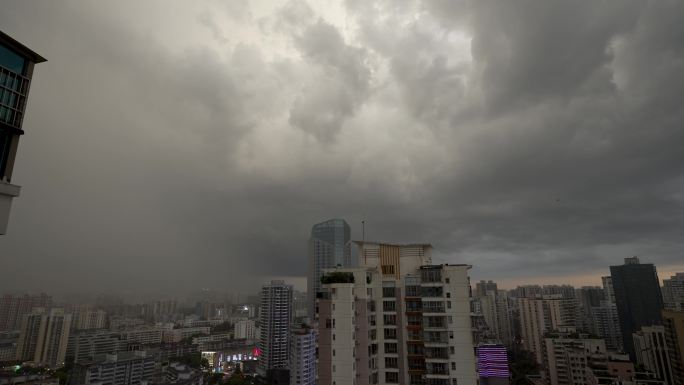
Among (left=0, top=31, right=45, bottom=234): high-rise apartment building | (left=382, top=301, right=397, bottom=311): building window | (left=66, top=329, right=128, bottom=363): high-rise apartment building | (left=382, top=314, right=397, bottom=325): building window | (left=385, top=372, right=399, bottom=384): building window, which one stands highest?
(left=0, top=31, right=45, bottom=234): high-rise apartment building

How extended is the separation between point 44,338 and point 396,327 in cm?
5614

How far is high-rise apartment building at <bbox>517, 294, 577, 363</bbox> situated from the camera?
221ft

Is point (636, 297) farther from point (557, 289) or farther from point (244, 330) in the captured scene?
point (244, 330)

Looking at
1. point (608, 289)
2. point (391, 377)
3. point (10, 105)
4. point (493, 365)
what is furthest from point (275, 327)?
point (608, 289)

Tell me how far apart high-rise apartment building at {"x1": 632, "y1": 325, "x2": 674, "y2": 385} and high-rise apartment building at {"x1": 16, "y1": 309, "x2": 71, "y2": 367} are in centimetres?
7931

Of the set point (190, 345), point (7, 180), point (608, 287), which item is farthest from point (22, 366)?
point (608, 287)

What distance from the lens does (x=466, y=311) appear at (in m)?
20.0

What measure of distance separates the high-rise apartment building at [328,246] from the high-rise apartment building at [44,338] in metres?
55.3

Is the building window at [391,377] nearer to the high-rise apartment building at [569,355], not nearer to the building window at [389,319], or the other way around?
the building window at [389,319]

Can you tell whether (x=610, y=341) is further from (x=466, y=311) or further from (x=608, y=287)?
(x=466, y=311)

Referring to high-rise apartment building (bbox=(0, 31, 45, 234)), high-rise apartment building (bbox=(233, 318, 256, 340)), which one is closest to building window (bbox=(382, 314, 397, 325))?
high-rise apartment building (bbox=(0, 31, 45, 234))

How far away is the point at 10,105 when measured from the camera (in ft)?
24.4

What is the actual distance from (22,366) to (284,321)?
128ft

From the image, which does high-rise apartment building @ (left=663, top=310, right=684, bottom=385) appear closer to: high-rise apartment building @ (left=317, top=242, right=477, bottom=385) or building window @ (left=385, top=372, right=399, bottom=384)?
high-rise apartment building @ (left=317, top=242, right=477, bottom=385)
